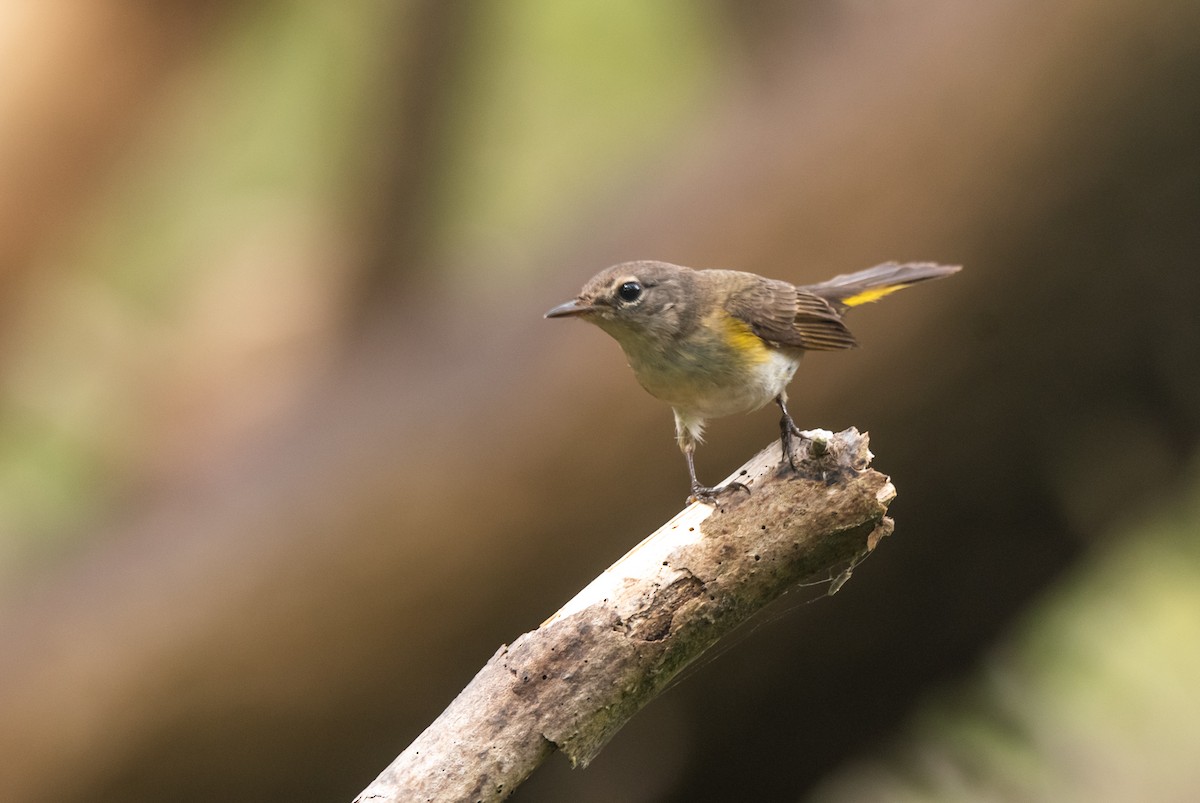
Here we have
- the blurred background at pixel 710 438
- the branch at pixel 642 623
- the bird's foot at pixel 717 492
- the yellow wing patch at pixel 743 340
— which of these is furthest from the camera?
the blurred background at pixel 710 438

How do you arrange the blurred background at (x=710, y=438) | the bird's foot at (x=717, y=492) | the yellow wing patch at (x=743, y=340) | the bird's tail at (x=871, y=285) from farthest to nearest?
1. the blurred background at (x=710, y=438)
2. the bird's tail at (x=871, y=285)
3. the yellow wing patch at (x=743, y=340)
4. the bird's foot at (x=717, y=492)

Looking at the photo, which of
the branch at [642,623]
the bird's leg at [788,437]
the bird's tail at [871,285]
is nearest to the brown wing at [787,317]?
the bird's tail at [871,285]

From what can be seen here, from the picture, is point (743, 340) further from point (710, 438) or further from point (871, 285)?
point (710, 438)

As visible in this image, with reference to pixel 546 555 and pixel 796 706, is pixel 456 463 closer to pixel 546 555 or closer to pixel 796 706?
pixel 546 555

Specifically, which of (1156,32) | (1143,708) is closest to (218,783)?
(1143,708)

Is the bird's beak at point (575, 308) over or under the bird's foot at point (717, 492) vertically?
over

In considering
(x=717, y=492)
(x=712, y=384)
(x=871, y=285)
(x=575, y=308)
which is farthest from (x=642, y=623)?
(x=871, y=285)

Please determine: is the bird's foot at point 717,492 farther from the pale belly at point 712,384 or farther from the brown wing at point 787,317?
the brown wing at point 787,317
